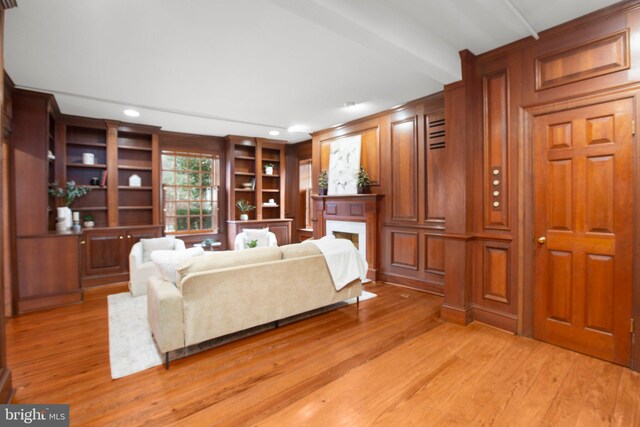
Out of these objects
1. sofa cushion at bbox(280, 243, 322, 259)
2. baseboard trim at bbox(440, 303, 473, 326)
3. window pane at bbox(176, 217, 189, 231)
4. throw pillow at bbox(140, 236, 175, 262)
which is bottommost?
baseboard trim at bbox(440, 303, 473, 326)

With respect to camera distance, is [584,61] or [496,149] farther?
→ [496,149]

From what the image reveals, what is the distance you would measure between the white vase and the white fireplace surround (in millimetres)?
4037

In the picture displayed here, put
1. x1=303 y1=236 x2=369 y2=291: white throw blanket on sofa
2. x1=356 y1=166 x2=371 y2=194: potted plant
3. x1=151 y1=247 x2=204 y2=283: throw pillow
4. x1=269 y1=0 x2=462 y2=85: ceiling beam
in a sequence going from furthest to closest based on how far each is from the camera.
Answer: x1=356 y1=166 x2=371 y2=194: potted plant, x1=303 y1=236 x2=369 y2=291: white throw blanket on sofa, x1=151 y1=247 x2=204 y2=283: throw pillow, x1=269 y1=0 x2=462 y2=85: ceiling beam

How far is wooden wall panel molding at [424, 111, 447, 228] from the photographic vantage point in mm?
3963

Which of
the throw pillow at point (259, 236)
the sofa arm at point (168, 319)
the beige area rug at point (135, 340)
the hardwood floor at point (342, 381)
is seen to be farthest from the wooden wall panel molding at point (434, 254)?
the sofa arm at point (168, 319)

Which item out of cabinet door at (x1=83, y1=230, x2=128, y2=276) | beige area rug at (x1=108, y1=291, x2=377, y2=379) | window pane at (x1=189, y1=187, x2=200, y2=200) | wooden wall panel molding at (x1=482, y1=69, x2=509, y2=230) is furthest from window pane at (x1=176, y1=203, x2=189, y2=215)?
wooden wall panel molding at (x1=482, y1=69, x2=509, y2=230)

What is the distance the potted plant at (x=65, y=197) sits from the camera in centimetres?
437

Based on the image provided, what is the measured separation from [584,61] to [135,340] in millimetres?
4592

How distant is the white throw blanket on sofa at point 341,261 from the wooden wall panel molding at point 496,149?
1.45 meters

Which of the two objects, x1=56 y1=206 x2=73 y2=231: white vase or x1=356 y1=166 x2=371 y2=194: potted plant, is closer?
x1=56 y1=206 x2=73 y2=231: white vase

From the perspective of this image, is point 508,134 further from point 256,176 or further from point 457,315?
point 256,176

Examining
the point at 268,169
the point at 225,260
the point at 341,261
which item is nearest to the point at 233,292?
the point at 225,260

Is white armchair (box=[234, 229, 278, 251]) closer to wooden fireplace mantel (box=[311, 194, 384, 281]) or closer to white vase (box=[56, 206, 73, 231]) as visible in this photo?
wooden fireplace mantel (box=[311, 194, 384, 281])

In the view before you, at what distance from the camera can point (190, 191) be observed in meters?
6.11
